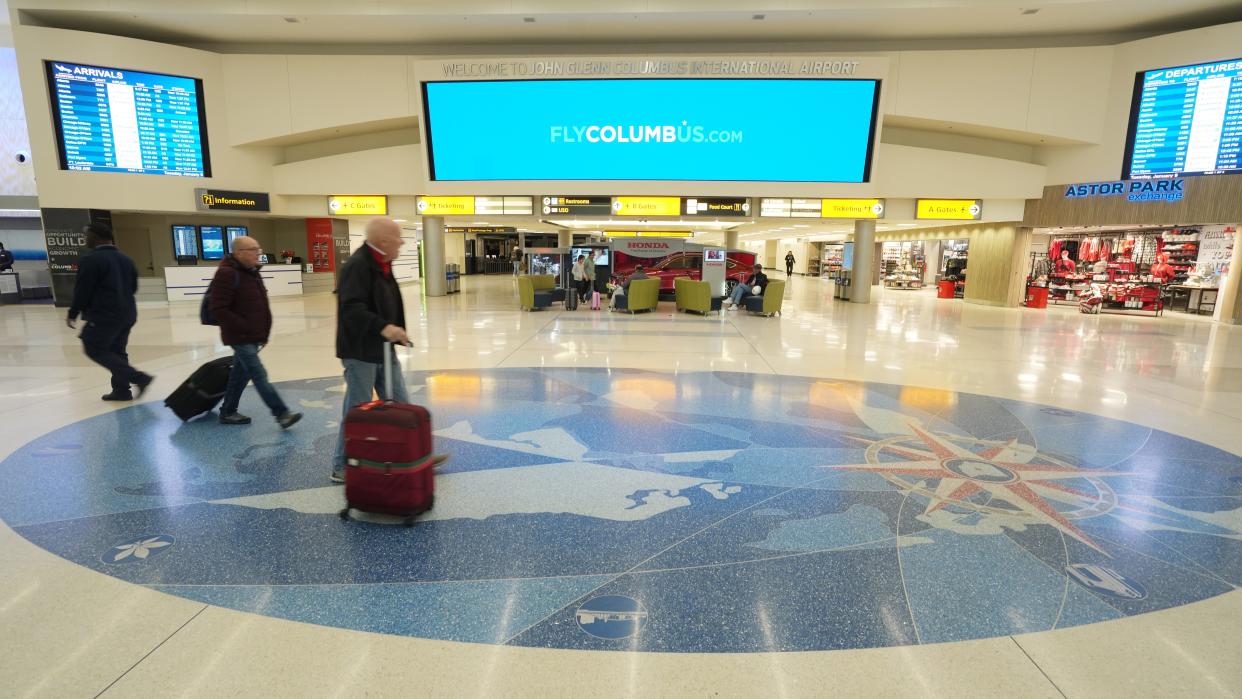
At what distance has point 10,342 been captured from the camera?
9227 mm

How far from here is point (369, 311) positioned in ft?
11.0

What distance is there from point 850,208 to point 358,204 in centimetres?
1469

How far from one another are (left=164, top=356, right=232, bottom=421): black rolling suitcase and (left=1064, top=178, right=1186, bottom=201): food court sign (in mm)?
20238

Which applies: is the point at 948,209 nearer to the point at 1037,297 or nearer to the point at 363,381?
the point at 1037,297

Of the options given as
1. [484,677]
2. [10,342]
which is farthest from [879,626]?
[10,342]

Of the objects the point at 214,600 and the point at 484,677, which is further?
the point at 214,600

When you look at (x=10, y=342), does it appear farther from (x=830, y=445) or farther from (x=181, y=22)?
(x=830, y=445)

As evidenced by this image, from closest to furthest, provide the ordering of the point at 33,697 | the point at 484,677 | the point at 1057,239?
the point at 33,697
the point at 484,677
the point at 1057,239

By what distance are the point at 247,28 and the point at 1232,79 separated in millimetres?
23999

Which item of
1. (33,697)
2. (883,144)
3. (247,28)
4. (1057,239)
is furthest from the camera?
(1057,239)

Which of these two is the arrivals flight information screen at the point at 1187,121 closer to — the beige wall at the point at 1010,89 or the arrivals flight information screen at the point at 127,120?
the beige wall at the point at 1010,89

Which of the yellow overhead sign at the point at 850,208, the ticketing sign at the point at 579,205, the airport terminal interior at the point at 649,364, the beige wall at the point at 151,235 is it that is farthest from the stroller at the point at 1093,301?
the beige wall at the point at 151,235

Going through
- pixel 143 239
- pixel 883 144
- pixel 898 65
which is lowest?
pixel 143 239

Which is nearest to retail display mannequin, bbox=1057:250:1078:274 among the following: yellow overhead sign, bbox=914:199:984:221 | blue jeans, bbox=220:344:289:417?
yellow overhead sign, bbox=914:199:984:221
